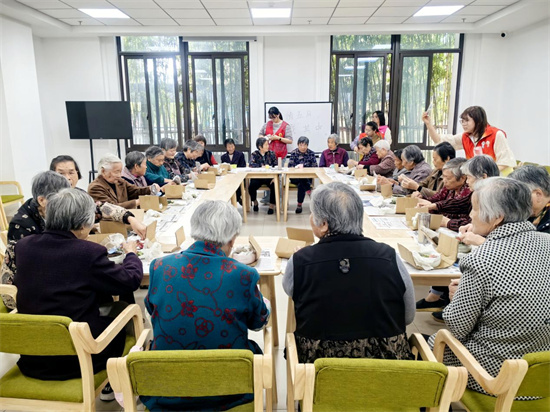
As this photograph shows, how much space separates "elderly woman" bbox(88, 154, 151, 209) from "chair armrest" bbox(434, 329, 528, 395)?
2.69 metres

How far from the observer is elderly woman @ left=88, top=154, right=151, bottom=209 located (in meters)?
3.18

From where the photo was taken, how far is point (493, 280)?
1380mm

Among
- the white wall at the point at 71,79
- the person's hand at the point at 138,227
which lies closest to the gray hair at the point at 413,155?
the person's hand at the point at 138,227

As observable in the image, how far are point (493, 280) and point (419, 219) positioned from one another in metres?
1.18

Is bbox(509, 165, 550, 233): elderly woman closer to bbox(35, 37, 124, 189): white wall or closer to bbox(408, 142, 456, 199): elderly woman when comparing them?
bbox(408, 142, 456, 199): elderly woman

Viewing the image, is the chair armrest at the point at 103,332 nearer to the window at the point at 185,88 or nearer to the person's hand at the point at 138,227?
the person's hand at the point at 138,227

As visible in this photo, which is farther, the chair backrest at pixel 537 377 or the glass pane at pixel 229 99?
the glass pane at pixel 229 99

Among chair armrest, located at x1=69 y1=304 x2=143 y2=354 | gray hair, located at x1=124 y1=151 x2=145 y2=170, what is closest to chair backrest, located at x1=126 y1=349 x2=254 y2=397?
chair armrest, located at x1=69 y1=304 x2=143 y2=354

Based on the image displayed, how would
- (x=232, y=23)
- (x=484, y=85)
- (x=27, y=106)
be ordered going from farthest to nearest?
(x=484, y=85) < (x=232, y=23) < (x=27, y=106)

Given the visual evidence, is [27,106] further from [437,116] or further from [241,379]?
[437,116]

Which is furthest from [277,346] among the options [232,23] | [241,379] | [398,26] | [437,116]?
[437,116]

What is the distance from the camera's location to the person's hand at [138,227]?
2.43m

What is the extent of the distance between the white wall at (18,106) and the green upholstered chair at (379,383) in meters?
6.22

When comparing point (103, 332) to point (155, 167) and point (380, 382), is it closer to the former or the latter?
point (380, 382)
